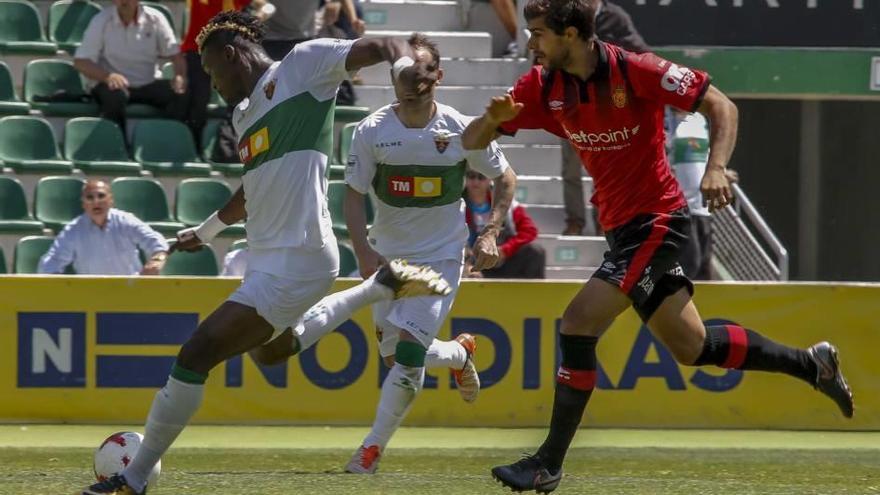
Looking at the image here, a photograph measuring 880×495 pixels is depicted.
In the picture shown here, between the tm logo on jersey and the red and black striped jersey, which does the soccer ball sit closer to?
the red and black striped jersey

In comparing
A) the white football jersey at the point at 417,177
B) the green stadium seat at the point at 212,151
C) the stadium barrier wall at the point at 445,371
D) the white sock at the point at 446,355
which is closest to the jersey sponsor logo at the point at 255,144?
the white football jersey at the point at 417,177

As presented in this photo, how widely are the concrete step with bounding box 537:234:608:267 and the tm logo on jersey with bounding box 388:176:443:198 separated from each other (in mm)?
4816

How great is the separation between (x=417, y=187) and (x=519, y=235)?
11.3 feet

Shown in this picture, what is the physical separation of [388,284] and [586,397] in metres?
1.13

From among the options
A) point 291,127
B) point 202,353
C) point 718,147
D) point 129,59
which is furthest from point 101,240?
point 718,147

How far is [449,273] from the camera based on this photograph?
28.7 ft

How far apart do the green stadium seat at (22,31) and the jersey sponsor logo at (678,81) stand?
8.66 metres

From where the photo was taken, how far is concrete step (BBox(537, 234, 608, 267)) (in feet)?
44.1

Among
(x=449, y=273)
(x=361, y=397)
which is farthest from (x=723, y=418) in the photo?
(x=449, y=273)

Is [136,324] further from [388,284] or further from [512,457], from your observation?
[388,284]

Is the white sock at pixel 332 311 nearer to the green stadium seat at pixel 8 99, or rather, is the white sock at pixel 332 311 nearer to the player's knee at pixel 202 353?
the player's knee at pixel 202 353

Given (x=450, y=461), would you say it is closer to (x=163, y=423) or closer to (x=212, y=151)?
(x=163, y=423)

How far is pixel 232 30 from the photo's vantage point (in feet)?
22.8

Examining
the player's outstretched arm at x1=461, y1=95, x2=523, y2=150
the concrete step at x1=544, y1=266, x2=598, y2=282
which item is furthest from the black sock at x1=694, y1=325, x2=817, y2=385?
the concrete step at x1=544, y1=266, x2=598, y2=282
